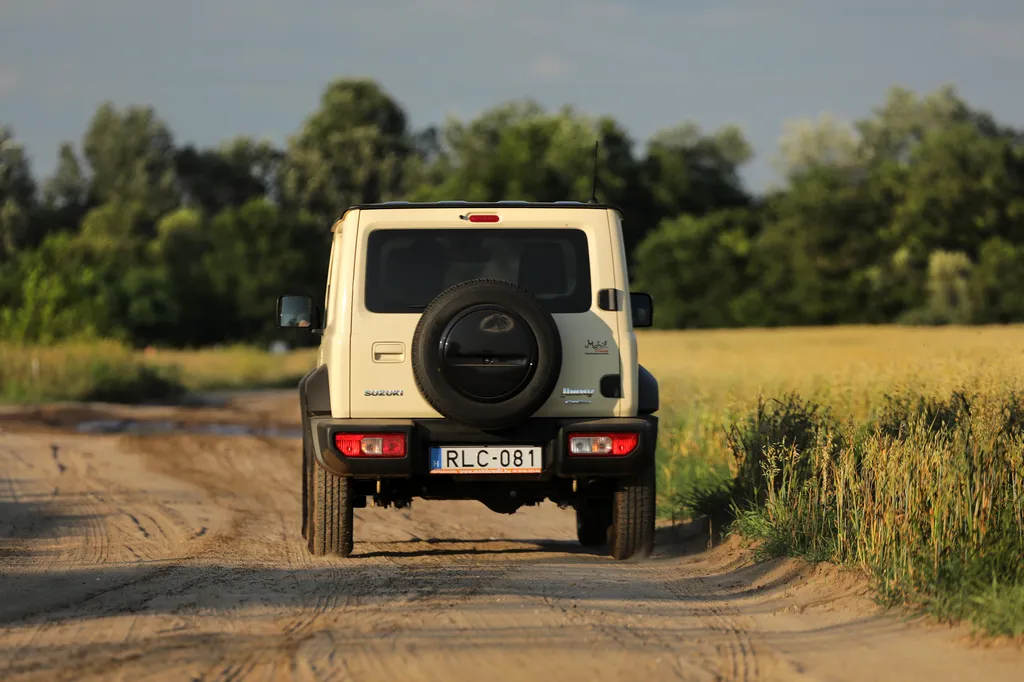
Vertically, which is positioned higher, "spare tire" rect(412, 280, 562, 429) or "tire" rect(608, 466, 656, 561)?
"spare tire" rect(412, 280, 562, 429)

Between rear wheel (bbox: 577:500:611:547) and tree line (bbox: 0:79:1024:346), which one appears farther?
tree line (bbox: 0:79:1024:346)

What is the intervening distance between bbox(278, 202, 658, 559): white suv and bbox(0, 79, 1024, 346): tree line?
34.6 metres

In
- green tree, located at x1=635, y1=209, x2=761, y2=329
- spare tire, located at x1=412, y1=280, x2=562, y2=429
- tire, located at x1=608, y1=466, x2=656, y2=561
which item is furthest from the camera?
green tree, located at x1=635, y1=209, x2=761, y2=329

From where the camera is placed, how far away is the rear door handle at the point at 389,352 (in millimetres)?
8289

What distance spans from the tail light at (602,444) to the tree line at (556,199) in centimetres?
3529

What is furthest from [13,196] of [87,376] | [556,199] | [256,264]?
[87,376]

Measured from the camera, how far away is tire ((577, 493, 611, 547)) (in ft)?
32.6

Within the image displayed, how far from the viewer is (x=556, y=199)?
80625 millimetres

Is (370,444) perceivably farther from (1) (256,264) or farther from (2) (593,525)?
(1) (256,264)

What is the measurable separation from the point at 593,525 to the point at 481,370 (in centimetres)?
245

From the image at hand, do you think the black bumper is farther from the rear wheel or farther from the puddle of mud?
the puddle of mud

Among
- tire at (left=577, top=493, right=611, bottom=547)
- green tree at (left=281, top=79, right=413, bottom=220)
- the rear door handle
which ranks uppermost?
green tree at (left=281, top=79, right=413, bottom=220)

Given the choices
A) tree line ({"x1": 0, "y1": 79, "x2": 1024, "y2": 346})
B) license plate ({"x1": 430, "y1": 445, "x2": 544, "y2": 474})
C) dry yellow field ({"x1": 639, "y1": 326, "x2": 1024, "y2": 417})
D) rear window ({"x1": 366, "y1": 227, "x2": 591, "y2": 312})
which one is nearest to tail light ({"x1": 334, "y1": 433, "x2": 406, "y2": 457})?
license plate ({"x1": 430, "y1": 445, "x2": 544, "y2": 474})

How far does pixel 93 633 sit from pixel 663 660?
7.81 ft
